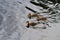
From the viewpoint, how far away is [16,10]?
369 centimetres

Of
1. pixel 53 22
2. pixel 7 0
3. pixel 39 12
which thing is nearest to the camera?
pixel 53 22

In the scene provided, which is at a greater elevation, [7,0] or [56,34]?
[7,0]

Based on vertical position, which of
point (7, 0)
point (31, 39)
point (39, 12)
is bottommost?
point (31, 39)

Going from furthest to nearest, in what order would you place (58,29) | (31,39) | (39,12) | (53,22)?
1. (39,12)
2. (53,22)
3. (58,29)
4. (31,39)

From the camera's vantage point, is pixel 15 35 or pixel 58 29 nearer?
pixel 15 35

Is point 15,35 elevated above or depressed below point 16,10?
below

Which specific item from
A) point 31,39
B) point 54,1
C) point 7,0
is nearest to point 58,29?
point 31,39

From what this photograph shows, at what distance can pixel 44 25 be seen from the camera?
3.11m

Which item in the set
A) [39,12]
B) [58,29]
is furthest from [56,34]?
[39,12]

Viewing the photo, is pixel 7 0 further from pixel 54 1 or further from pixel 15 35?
pixel 15 35

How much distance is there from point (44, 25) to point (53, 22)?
24cm

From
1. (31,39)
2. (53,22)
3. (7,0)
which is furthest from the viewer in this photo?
(7,0)

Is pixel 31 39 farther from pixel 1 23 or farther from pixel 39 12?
pixel 39 12

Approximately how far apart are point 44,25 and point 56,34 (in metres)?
0.34
